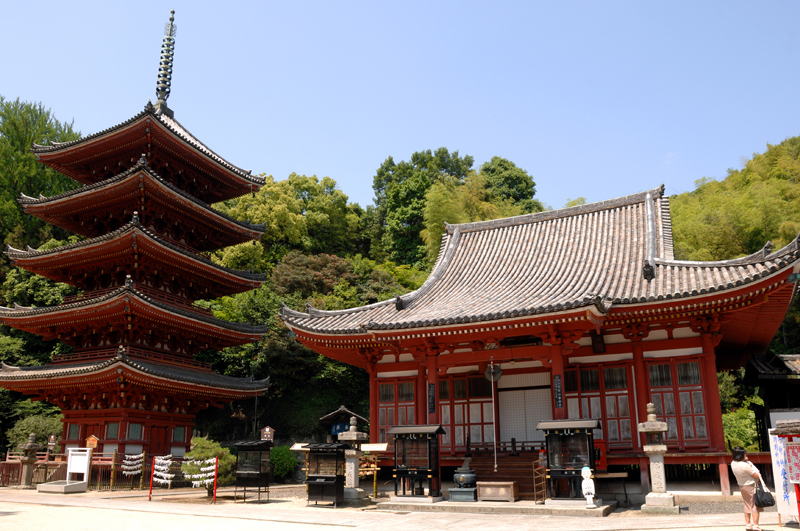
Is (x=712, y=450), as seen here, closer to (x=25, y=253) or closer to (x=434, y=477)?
(x=434, y=477)

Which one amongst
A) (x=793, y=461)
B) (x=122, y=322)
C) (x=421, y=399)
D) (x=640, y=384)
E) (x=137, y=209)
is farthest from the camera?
(x=137, y=209)

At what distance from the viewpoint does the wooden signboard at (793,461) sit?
8938 mm

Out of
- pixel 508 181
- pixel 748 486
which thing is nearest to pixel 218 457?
pixel 748 486

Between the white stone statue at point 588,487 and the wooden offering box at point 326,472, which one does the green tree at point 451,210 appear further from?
the white stone statue at point 588,487

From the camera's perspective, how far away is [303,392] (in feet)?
104

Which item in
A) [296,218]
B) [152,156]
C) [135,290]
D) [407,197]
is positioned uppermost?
[407,197]

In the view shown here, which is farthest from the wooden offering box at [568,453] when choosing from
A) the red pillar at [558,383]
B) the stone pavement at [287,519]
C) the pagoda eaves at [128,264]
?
the pagoda eaves at [128,264]

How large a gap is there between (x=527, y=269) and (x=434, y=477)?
24.8ft

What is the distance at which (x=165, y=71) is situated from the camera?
Result: 29.6 m

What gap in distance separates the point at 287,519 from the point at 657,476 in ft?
25.1

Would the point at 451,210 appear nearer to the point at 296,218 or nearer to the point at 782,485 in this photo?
the point at 296,218

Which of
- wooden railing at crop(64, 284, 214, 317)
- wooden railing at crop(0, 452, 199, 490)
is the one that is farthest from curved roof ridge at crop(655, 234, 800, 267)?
wooden railing at crop(64, 284, 214, 317)

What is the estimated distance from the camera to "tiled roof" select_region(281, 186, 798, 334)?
13617 millimetres

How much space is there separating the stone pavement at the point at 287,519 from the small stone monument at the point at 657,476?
0.37 metres
